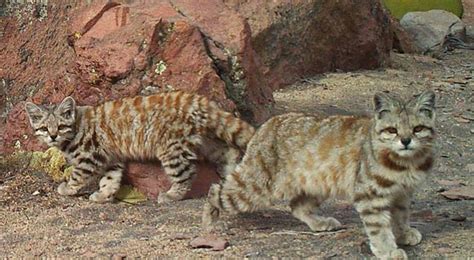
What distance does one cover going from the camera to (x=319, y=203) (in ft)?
22.1

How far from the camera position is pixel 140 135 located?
7.92 m

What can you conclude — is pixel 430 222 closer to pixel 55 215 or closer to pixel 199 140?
pixel 199 140

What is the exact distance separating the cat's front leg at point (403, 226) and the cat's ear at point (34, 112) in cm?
344

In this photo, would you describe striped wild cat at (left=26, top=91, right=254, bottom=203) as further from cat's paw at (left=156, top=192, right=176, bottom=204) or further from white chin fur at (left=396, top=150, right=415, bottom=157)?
white chin fur at (left=396, top=150, right=415, bottom=157)

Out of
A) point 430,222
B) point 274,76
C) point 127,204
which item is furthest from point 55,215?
point 274,76

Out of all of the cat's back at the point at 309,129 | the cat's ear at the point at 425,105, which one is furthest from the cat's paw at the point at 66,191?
the cat's ear at the point at 425,105

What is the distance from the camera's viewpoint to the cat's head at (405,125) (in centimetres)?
570

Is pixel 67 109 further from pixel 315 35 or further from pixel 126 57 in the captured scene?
pixel 315 35

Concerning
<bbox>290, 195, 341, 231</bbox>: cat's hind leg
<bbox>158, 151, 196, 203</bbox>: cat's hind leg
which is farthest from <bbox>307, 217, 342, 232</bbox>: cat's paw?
<bbox>158, 151, 196, 203</bbox>: cat's hind leg

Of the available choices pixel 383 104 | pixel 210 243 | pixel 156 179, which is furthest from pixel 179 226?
pixel 383 104

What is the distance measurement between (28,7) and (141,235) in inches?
169

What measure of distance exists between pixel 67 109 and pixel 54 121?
155 millimetres

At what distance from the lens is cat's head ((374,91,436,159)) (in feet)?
18.7

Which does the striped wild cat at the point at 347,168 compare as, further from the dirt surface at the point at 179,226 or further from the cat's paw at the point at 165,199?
the cat's paw at the point at 165,199
